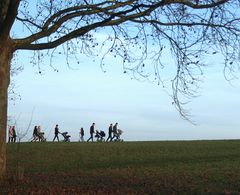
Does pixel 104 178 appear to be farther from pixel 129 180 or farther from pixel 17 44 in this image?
pixel 17 44

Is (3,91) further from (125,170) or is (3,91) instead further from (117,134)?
(117,134)

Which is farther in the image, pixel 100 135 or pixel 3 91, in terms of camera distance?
pixel 100 135

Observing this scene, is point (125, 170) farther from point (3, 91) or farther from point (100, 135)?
point (100, 135)

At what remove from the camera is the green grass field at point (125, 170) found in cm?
1505

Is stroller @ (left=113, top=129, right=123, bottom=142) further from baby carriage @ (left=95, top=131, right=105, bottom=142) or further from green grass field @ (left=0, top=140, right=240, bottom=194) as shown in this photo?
green grass field @ (left=0, top=140, right=240, bottom=194)

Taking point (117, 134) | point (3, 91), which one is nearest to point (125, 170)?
point (3, 91)

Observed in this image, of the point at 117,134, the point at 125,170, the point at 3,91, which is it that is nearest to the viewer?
the point at 3,91

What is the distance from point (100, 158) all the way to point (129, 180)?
10.1m

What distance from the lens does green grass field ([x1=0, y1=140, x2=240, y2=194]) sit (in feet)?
49.4

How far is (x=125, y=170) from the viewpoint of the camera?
20812 millimetres

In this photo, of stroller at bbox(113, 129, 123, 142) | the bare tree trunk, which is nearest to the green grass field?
the bare tree trunk

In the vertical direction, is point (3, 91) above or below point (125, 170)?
above

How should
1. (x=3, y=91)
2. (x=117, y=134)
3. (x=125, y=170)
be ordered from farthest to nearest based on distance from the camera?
(x=117, y=134) < (x=125, y=170) < (x=3, y=91)

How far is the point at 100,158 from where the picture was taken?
27016 mm
